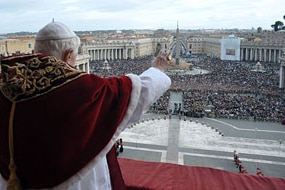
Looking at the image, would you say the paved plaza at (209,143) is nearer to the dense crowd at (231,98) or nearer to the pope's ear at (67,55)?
the dense crowd at (231,98)

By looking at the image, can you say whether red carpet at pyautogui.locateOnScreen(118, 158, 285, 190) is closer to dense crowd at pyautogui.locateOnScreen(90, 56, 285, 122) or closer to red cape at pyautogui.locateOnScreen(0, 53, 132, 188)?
red cape at pyautogui.locateOnScreen(0, 53, 132, 188)

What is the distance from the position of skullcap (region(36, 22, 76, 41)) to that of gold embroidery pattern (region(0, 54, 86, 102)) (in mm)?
178

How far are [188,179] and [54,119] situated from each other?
4.67ft

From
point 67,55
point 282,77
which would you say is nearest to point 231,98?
point 282,77

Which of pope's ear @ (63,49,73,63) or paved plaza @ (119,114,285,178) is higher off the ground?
pope's ear @ (63,49,73,63)

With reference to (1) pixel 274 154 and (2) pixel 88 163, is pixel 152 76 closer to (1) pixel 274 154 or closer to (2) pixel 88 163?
(2) pixel 88 163

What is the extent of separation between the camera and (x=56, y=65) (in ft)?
4.36

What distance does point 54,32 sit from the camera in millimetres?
1498

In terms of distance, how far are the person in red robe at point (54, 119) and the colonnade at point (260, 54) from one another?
60071mm

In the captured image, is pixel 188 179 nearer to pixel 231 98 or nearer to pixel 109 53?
pixel 231 98

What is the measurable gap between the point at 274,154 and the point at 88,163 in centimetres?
1252

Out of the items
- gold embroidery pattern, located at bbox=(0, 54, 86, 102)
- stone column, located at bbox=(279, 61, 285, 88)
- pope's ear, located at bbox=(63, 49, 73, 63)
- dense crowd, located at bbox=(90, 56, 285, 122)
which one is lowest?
dense crowd, located at bbox=(90, 56, 285, 122)

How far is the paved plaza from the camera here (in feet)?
38.0

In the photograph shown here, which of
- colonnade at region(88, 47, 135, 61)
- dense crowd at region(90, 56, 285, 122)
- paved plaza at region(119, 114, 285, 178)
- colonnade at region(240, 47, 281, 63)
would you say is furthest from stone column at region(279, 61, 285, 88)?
colonnade at region(88, 47, 135, 61)
